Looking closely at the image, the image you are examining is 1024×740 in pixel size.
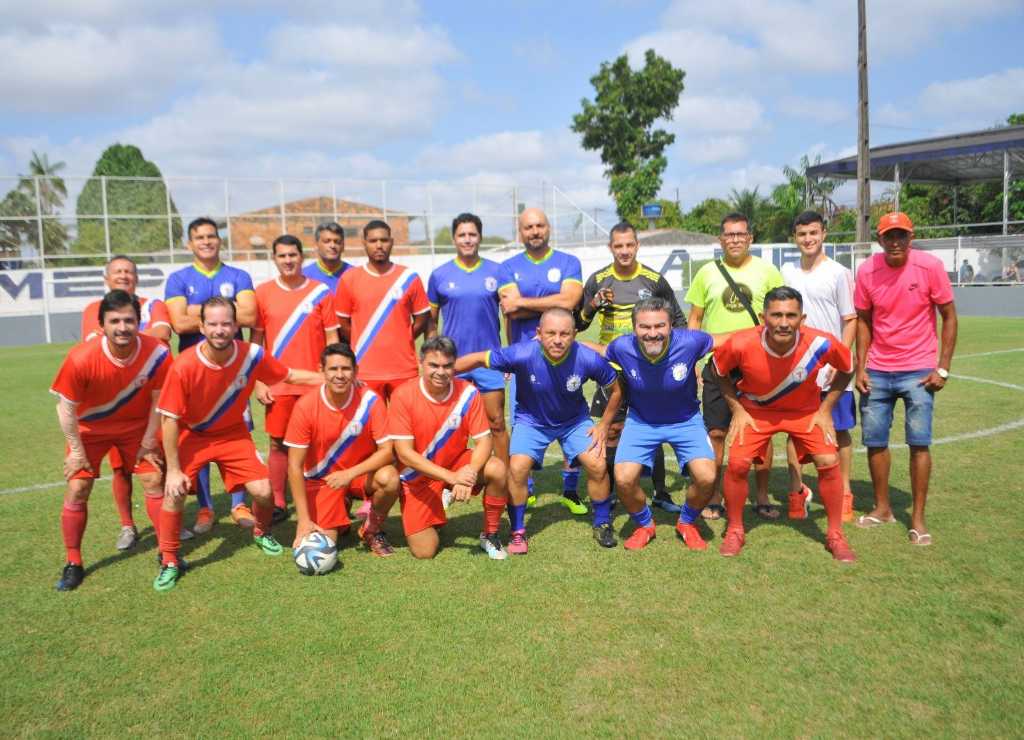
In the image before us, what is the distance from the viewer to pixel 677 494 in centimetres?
642

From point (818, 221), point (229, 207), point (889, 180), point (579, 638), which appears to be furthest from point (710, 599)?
point (889, 180)

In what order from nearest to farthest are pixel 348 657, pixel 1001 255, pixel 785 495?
pixel 348 657, pixel 785 495, pixel 1001 255

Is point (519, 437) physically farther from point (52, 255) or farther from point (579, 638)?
point (52, 255)

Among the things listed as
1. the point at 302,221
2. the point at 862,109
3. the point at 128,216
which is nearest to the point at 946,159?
the point at 862,109

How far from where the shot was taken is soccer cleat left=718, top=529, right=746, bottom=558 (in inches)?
193

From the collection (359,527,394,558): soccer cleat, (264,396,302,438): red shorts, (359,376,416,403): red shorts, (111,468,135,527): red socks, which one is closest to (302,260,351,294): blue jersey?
(359,376,416,403): red shorts

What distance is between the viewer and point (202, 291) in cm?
603

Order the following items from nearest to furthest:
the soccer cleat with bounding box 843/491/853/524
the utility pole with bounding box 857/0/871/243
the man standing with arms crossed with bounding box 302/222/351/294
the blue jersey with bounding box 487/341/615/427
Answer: the blue jersey with bounding box 487/341/615/427, the soccer cleat with bounding box 843/491/853/524, the man standing with arms crossed with bounding box 302/222/351/294, the utility pole with bounding box 857/0/871/243

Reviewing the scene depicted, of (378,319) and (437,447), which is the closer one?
Answer: (437,447)

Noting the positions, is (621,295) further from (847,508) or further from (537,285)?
(847,508)

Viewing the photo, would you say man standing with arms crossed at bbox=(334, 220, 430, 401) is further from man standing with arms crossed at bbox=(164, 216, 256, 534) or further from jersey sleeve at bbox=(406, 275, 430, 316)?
man standing with arms crossed at bbox=(164, 216, 256, 534)

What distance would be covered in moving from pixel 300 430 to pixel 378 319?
1.18 meters

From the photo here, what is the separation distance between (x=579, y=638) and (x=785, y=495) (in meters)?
3.08

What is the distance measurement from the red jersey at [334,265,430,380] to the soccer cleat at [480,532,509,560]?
1477 mm
